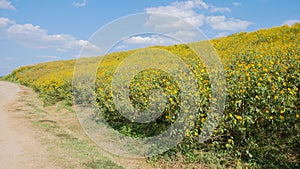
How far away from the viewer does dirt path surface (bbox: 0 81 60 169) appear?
3733 mm

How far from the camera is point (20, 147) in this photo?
4422 mm

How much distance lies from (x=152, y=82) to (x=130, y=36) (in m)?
0.89

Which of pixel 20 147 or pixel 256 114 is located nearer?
pixel 256 114

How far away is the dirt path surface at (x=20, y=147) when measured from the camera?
373cm

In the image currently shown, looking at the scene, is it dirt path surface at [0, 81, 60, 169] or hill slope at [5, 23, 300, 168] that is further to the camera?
dirt path surface at [0, 81, 60, 169]

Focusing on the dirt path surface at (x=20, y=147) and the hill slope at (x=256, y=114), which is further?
the dirt path surface at (x=20, y=147)

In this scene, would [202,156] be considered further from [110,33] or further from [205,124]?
[110,33]

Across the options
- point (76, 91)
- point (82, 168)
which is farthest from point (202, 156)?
point (76, 91)

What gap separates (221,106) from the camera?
364cm

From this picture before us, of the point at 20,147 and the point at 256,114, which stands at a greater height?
the point at 256,114

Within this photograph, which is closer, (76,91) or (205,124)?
(205,124)

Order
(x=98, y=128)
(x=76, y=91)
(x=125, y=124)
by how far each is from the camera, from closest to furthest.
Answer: (x=125, y=124)
(x=98, y=128)
(x=76, y=91)

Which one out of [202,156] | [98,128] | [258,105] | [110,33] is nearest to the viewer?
[258,105]

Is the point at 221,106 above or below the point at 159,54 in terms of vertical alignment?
below
